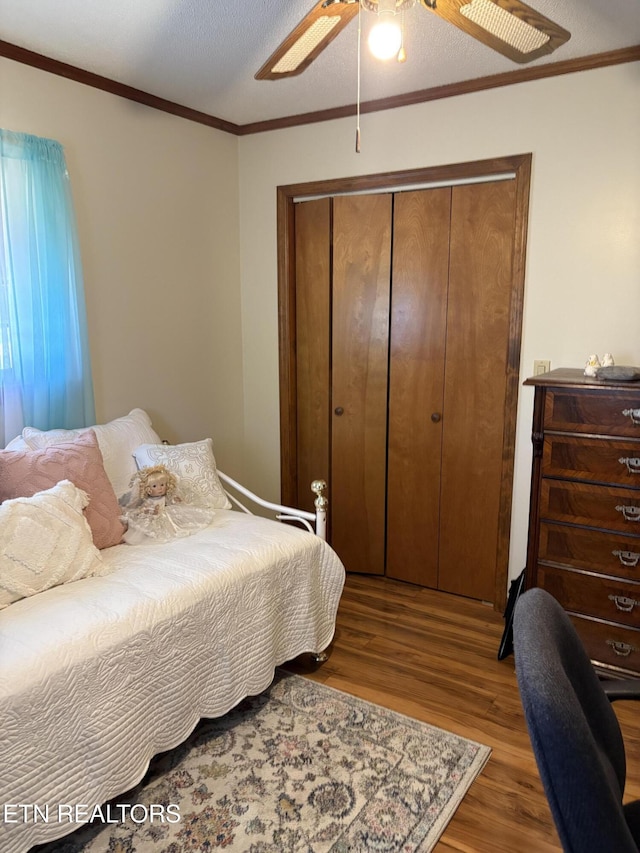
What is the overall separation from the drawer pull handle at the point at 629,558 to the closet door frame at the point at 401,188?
770 mm

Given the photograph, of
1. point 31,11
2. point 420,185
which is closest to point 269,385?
point 420,185

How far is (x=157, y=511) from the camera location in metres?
2.54

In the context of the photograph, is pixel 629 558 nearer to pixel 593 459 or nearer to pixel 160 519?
pixel 593 459

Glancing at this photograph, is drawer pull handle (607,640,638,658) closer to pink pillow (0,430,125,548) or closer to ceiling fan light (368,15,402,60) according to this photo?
pink pillow (0,430,125,548)

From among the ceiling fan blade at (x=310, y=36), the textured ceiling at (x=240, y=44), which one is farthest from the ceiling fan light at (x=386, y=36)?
the textured ceiling at (x=240, y=44)

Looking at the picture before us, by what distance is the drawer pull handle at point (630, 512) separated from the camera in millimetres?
2281

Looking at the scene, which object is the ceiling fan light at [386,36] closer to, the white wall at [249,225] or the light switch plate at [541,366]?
the white wall at [249,225]

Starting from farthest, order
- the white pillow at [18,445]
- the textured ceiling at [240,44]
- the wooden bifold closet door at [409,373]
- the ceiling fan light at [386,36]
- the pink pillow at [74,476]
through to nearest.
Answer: the wooden bifold closet door at [409,373] → the white pillow at [18,445] → the pink pillow at [74,476] → the textured ceiling at [240,44] → the ceiling fan light at [386,36]

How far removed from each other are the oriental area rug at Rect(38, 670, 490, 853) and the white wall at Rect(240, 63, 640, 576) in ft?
4.07

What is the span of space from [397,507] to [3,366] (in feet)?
6.80


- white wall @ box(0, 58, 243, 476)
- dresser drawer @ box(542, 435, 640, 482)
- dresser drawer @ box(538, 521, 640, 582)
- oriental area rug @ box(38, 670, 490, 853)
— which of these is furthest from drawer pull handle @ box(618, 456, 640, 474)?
white wall @ box(0, 58, 243, 476)

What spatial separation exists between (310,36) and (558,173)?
1471 millimetres

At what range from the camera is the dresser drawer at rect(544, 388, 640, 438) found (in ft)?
7.35

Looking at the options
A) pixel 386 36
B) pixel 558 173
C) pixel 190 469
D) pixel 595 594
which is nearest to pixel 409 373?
pixel 558 173
